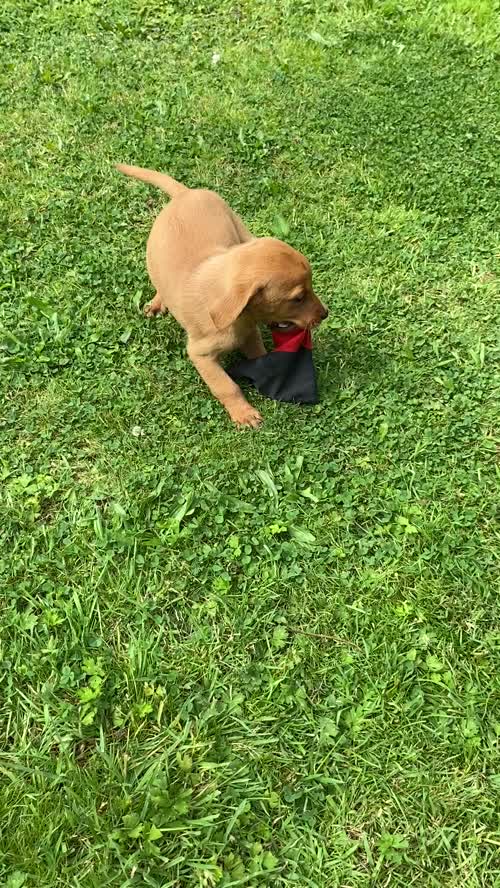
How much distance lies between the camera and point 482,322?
13.7 ft

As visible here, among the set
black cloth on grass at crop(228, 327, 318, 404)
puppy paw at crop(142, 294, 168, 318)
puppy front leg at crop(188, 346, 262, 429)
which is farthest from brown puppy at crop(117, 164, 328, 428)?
puppy paw at crop(142, 294, 168, 318)

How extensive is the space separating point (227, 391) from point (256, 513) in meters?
0.70

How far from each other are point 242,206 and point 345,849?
3.98 meters

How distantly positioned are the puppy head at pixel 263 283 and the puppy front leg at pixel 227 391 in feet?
1.32

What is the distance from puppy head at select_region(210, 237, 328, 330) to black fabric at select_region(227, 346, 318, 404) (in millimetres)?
319

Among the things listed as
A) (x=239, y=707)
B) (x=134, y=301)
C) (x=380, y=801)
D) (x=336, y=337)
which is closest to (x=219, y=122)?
(x=134, y=301)

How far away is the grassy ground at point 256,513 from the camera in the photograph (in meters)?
2.45

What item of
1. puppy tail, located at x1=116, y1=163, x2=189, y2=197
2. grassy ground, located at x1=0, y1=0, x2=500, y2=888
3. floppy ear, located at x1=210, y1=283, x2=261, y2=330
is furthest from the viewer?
puppy tail, located at x1=116, y1=163, x2=189, y2=197

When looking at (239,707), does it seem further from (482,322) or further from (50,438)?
(482,322)

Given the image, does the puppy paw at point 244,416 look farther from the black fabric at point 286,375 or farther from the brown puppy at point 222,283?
the black fabric at point 286,375

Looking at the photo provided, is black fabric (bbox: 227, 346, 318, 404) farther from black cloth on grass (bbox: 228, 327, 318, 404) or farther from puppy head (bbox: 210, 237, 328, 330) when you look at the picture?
puppy head (bbox: 210, 237, 328, 330)

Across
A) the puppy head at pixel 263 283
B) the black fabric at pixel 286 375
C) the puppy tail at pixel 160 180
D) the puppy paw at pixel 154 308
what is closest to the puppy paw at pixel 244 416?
the black fabric at pixel 286 375

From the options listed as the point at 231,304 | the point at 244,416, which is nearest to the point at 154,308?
the point at 244,416

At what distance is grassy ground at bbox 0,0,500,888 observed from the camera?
2.45 metres
